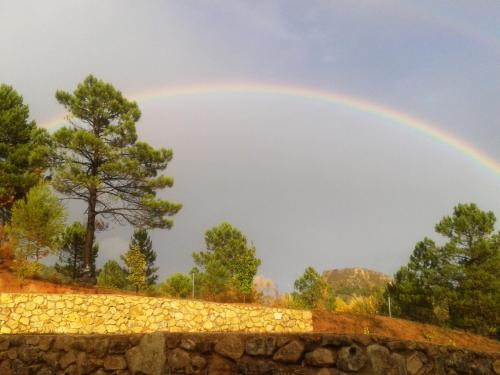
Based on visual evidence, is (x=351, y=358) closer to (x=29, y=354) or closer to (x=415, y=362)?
(x=415, y=362)

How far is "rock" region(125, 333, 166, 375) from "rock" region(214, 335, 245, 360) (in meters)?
0.62

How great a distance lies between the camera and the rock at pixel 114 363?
5.40 meters

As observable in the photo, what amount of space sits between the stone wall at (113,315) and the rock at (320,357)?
56.6 ft

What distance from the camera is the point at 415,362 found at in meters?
5.17

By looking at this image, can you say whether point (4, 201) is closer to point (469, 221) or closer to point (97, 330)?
point (97, 330)

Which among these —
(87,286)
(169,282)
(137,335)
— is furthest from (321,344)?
(169,282)

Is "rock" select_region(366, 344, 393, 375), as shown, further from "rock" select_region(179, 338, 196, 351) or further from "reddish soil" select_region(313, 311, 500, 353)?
"reddish soil" select_region(313, 311, 500, 353)

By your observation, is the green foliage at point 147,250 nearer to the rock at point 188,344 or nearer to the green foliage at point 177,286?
the green foliage at point 177,286

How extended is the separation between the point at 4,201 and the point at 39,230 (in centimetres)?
740

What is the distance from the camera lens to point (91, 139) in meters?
29.3

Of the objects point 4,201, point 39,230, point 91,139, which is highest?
point 91,139

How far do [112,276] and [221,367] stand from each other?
123ft

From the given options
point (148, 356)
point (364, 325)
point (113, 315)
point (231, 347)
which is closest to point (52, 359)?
point (148, 356)

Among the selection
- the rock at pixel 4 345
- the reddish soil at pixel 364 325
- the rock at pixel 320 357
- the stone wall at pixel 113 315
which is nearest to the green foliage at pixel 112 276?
the reddish soil at pixel 364 325
